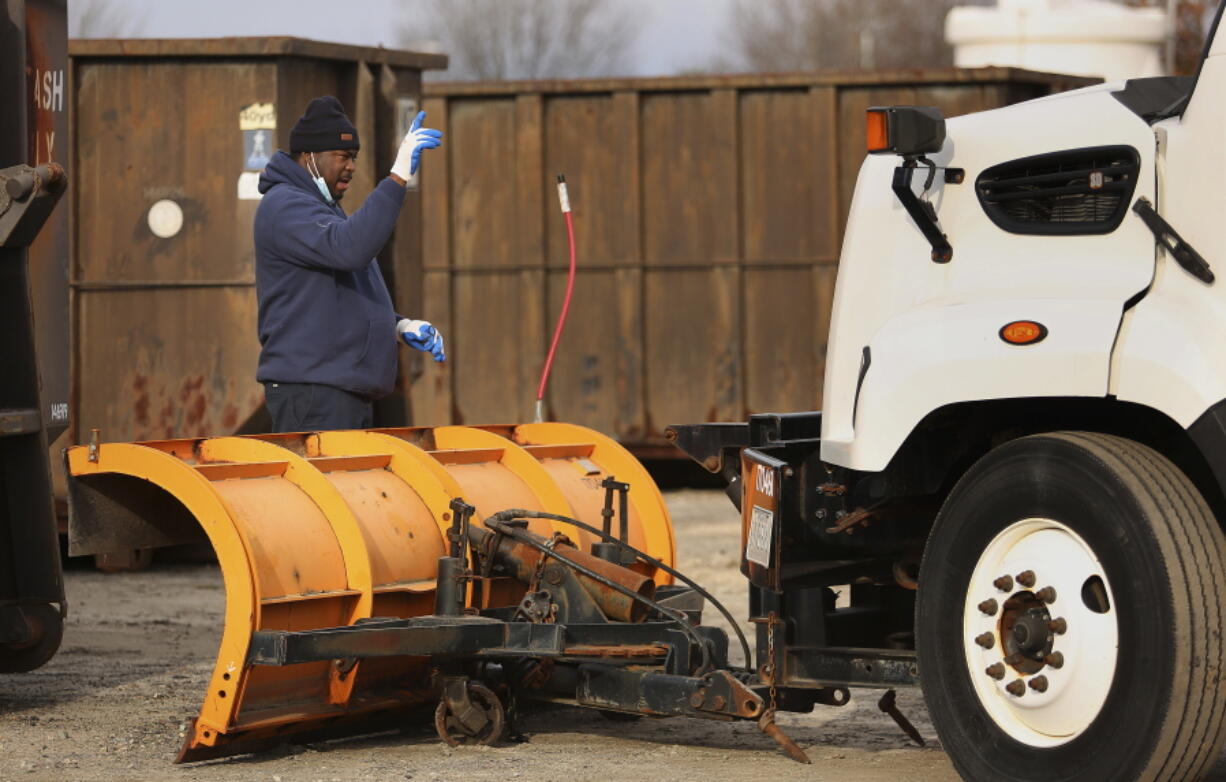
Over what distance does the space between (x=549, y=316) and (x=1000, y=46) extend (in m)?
6.81

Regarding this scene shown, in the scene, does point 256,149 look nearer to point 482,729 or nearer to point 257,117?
point 257,117

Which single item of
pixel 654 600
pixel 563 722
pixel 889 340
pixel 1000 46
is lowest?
pixel 563 722

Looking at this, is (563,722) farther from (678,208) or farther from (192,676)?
(678,208)

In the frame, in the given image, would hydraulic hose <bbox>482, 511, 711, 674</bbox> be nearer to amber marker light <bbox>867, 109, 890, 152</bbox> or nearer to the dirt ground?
the dirt ground

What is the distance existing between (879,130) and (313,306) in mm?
2599

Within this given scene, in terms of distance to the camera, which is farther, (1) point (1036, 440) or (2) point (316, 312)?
(2) point (316, 312)

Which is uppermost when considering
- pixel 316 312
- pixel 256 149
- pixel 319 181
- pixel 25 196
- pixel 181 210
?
pixel 256 149

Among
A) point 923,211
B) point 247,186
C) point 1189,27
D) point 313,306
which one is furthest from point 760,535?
point 1189,27

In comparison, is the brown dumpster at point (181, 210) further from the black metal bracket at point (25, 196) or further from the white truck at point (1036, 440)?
the white truck at point (1036, 440)

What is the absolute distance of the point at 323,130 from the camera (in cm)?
724

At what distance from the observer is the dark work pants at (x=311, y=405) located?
23.1 feet

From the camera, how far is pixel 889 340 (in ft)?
17.1

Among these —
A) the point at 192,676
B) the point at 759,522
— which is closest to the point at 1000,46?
the point at 192,676

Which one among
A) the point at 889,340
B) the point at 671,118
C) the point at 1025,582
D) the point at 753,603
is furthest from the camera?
the point at 671,118
